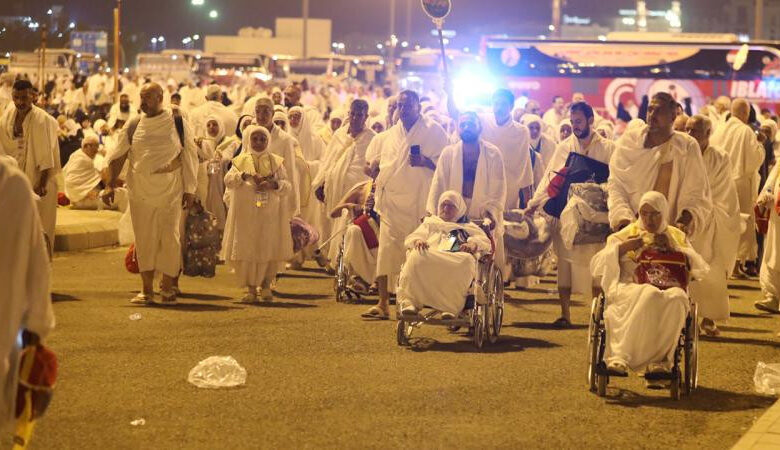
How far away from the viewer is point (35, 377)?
223 inches

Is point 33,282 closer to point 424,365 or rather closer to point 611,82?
point 424,365

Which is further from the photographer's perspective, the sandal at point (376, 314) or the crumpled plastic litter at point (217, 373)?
the sandal at point (376, 314)

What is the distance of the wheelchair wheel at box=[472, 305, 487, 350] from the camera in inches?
453

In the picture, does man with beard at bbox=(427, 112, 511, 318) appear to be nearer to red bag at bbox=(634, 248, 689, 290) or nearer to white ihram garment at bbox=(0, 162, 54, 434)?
red bag at bbox=(634, 248, 689, 290)

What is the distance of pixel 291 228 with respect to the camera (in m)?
15.4

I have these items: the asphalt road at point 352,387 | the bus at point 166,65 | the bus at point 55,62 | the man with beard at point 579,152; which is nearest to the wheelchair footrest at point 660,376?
the asphalt road at point 352,387

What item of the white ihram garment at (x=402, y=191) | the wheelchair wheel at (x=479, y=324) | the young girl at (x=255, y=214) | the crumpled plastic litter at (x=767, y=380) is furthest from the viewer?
the young girl at (x=255, y=214)

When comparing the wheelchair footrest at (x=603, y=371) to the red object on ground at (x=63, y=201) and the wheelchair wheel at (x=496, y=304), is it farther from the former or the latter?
the red object on ground at (x=63, y=201)

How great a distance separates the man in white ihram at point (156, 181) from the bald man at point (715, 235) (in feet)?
14.9

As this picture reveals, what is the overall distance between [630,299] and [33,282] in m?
4.66

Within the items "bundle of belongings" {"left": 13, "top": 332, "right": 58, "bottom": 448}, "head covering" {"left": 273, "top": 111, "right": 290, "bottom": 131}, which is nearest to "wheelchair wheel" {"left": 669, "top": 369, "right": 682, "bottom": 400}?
"bundle of belongings" {"left": 13, "top": 332, "right": 58, "bottom": 448}

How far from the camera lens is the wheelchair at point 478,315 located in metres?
11.4

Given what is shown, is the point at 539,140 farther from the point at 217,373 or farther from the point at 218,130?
the point at 217,373

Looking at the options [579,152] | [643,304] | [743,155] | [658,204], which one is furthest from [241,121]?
[643,304]
